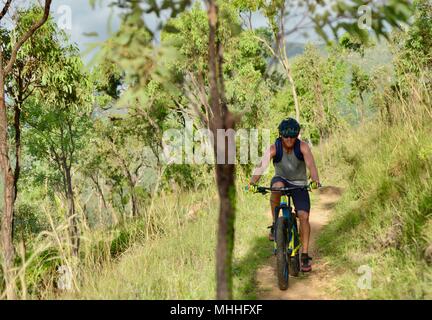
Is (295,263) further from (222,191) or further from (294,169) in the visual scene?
(222,191)

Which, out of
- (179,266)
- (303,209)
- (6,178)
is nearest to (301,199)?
(303,209)

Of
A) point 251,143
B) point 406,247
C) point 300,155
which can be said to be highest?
point 251,143

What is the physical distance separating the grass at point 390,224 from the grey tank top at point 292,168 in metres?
1.17

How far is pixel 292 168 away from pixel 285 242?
37.3 inches

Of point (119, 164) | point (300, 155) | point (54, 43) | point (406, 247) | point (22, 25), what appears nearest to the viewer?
point (406, 247)

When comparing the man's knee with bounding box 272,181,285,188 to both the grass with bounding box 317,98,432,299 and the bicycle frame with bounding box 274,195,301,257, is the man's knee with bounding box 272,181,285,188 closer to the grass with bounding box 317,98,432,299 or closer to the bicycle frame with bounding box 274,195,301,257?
the bicycle frame with bounding box 274,195,301,257

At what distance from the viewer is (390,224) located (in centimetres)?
557

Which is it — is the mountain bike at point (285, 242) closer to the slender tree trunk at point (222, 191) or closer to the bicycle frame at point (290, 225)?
the bicycle frame at point (290, 225)

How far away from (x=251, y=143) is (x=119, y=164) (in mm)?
23126

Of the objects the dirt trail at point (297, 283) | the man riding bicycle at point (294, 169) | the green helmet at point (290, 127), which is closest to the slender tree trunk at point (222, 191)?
the dirt trail at point (297, 283)

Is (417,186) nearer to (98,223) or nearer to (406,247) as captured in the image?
(406,247)

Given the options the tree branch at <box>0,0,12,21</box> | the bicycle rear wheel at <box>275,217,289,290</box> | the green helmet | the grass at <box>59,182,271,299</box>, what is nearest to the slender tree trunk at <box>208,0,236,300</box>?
the grass at <box>59,182,271,299</box>

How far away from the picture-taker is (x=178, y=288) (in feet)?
15.7

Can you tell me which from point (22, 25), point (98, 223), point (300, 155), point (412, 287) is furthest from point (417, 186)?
point (22, 25)
